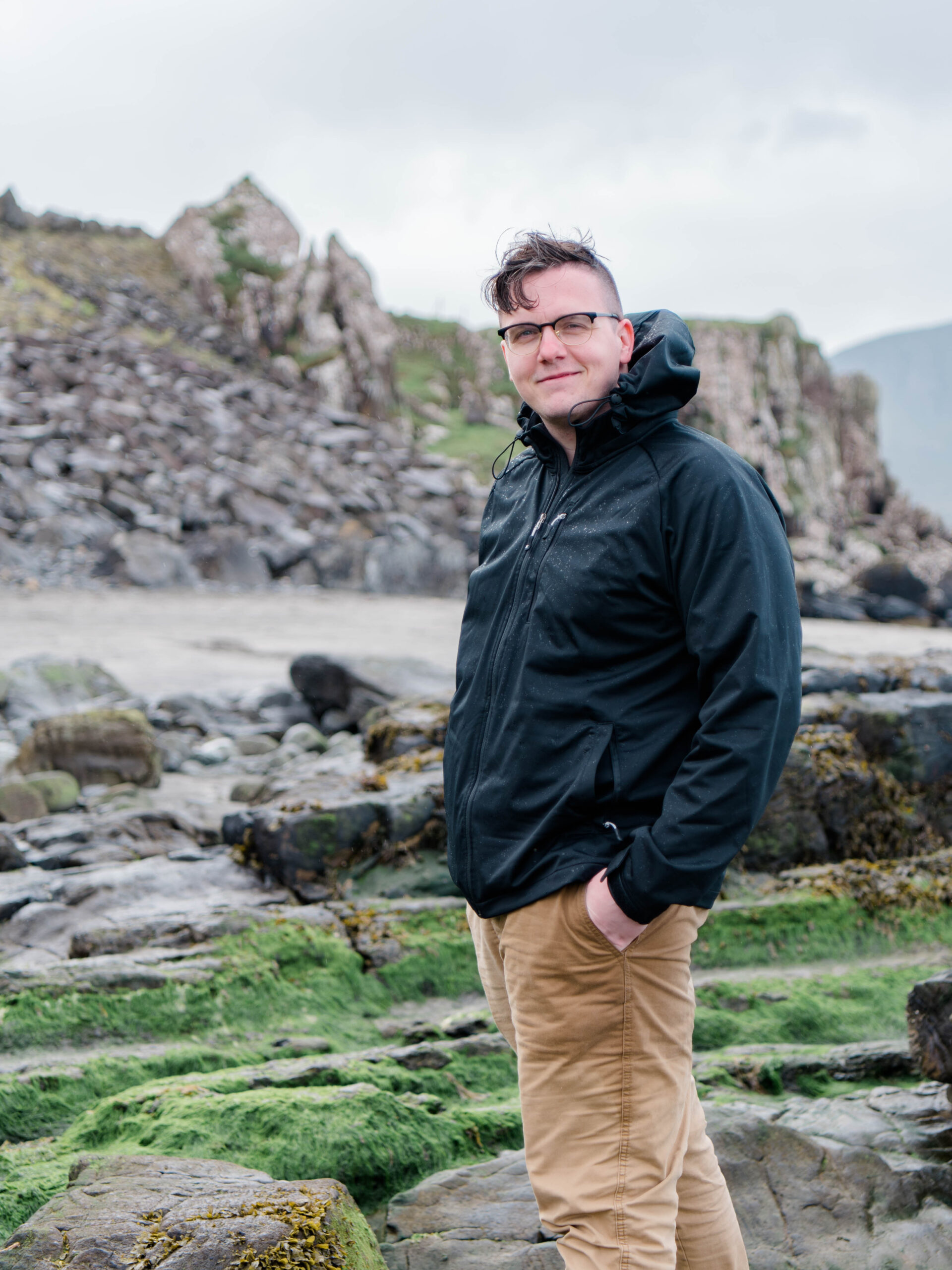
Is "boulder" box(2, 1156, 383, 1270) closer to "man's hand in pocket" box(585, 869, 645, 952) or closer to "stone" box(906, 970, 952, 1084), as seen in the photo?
"man's hand in pocket" box(585, 869, 645, 952)

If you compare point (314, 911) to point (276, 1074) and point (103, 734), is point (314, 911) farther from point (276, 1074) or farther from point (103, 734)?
point (103, 734)

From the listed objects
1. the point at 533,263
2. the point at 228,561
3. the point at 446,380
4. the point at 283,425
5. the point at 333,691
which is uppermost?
the point at 446,380

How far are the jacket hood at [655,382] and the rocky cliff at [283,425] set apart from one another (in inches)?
645

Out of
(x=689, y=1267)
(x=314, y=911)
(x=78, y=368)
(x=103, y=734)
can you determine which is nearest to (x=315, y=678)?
(x=103, y=734)

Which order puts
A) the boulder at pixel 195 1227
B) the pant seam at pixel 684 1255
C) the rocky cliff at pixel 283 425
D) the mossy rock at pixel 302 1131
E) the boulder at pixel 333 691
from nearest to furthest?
the boulder at pixel 195 1227 < the pant seam at pixel 684 1255 < the mossy rock at pixel 302 1131 < the boulder at pixel 333 691 < the rocky cliff at pixel 283 425

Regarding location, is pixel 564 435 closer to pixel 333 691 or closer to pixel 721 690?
pixel 721 690

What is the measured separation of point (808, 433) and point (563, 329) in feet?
202

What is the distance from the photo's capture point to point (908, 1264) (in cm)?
285

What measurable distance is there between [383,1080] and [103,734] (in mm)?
5134

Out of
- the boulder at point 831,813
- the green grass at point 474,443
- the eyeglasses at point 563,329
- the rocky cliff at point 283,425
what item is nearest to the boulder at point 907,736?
the boulder at point 831,813

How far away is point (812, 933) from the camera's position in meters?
5.25

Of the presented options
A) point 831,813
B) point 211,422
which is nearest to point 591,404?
point 831,813

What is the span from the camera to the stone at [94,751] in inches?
315

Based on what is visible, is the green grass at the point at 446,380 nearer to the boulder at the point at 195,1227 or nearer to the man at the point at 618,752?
the man at the point at 618,752
